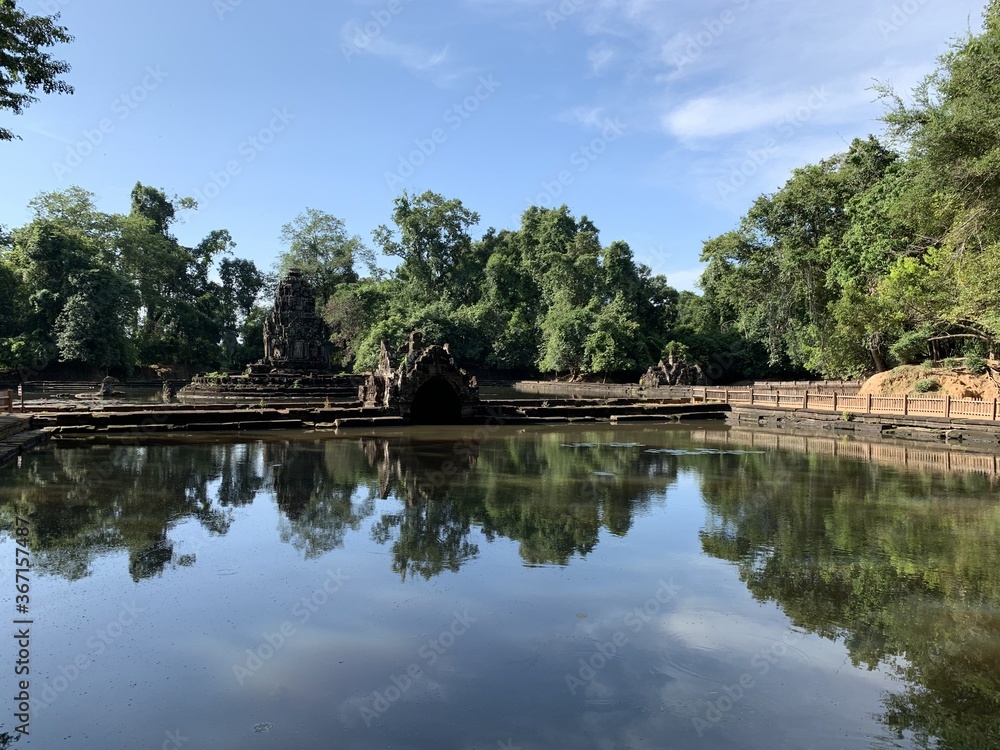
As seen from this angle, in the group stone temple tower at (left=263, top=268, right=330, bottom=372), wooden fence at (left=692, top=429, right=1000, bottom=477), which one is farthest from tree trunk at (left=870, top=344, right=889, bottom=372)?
stone temple tower at (left=263, top=268, right=330, bottom=372)

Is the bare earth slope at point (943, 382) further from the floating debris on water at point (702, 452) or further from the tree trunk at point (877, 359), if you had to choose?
the floating debris on water at point (702, 452)

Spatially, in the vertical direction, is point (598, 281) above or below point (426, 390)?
above

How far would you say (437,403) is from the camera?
2422 cm

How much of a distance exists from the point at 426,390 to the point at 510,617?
19.2m

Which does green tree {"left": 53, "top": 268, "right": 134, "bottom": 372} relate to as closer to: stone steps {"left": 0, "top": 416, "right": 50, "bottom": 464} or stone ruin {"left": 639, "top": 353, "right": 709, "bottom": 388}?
stone steps {"left": 0, "top": 416, "right": 50, "bottom": 464}

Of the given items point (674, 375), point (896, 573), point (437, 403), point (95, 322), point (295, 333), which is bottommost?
point (896, 573)

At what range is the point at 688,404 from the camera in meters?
27.4

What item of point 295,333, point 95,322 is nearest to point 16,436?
point 295,333

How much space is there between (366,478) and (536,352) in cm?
4366

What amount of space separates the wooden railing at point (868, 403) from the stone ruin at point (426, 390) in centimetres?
1148

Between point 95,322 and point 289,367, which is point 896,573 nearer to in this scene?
point 289,367

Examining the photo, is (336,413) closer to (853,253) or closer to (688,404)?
(688,404)

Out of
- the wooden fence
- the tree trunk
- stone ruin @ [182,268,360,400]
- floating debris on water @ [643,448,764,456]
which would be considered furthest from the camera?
stone ruin @ [182,268,360,400]

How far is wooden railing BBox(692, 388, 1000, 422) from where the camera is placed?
1906cm
